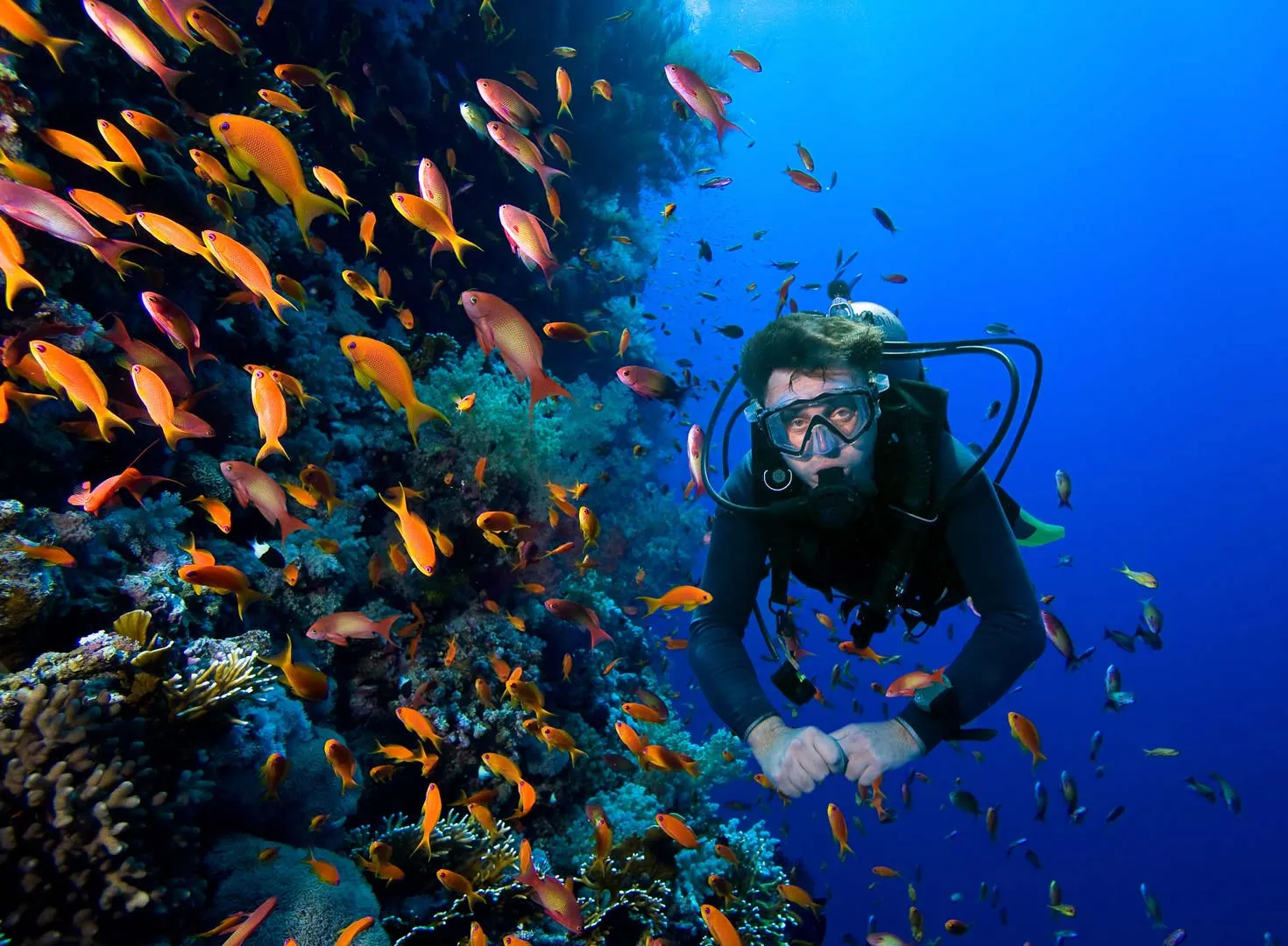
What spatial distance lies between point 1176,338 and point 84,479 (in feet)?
319

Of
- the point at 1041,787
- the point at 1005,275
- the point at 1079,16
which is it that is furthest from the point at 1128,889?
the point at 1079,16

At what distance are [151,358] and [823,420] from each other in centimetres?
428

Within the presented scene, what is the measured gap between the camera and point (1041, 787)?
712 cm

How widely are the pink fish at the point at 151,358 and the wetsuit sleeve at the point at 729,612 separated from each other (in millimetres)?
3730

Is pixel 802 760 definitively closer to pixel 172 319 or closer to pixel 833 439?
pixel 833 439

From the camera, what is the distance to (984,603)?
8.48ft

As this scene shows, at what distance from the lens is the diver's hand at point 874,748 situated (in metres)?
2.13

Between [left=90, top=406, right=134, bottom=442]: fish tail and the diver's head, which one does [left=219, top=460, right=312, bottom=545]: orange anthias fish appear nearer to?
[left=90, top=406, right=134, bottom=442]: fish tail

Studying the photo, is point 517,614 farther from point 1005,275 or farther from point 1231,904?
point 1005,275

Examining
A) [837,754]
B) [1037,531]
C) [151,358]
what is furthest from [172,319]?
[1037,531]

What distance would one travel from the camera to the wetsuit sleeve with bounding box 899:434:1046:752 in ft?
7.62

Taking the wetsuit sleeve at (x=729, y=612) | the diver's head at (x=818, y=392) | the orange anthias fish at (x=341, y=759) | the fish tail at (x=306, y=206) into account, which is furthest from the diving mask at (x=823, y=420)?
the orange anthias fish at (x=341, y=759)

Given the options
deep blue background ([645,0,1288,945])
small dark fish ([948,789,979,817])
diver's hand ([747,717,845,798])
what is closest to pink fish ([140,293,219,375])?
diver's hand ([747,717,845,798])

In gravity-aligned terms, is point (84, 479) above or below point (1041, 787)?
above
